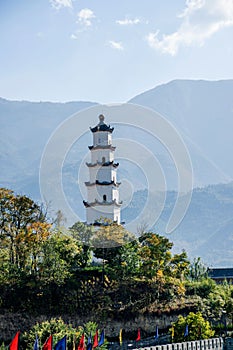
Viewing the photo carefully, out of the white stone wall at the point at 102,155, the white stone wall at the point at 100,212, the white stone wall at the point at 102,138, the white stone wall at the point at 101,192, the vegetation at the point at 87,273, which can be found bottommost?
the vegetation at the point at 87,273

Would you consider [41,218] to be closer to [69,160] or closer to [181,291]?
[181,291]

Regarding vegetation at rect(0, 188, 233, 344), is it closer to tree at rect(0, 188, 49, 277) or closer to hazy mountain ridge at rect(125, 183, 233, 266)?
tree at rect(0, 188, 49, 277)

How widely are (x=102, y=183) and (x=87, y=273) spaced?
28.6ft

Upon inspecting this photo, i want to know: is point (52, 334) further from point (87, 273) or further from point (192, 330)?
point (87, 273)

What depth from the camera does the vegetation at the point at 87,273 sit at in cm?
2969

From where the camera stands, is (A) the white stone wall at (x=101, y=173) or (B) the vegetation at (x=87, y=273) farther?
(A) the white stone wall at (x=101, y=173)

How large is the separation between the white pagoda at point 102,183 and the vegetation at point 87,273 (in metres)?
5.63

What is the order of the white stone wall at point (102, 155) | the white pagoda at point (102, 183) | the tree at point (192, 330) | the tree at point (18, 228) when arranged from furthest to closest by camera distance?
→ the white stone wall at point (102, 155) → the white pagoda at point (102, 183) → the tree at point (18, 228) → the tree at point (192, 330)

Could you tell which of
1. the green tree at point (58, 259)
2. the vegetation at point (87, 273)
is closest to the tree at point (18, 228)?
the vegetation at point (87, 273)

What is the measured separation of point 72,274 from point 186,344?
11.4 m

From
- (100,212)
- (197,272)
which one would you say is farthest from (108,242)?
(197,272)

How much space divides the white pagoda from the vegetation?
5632 mm

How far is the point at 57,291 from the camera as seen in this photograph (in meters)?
29.9

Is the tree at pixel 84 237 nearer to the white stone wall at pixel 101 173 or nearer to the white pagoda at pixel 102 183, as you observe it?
the white pagoda at pixel 102 183
